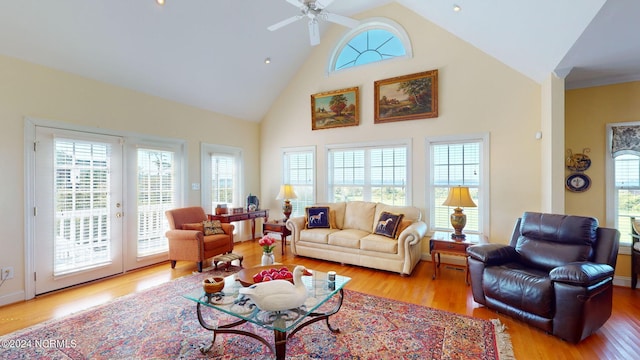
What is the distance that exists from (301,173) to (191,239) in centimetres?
268

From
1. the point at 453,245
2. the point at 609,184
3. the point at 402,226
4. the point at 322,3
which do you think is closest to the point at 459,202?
the point at 453,245

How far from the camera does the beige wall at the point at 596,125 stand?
11.4ft

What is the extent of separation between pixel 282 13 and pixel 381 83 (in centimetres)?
205

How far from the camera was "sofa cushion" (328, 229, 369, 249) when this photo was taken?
4.19m

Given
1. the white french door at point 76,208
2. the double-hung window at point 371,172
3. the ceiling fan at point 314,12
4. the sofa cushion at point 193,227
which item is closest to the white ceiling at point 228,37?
the white french door at point 76,208

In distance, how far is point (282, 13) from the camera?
14.6ft

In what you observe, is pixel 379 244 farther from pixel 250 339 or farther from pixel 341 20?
pixel 341 20

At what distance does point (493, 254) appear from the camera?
2816 millimetres

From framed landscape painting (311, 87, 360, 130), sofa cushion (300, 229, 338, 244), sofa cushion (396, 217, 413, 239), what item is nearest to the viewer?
sofa cushion (396, 217, 413, 239)

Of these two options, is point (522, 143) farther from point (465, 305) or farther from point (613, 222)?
point (465, 305)

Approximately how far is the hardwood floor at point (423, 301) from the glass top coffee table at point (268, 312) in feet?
3.87

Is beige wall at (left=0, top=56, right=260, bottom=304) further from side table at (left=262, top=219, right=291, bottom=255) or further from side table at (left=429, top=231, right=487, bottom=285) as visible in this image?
side table at (left=429, top=231, right=487, bottom=285)

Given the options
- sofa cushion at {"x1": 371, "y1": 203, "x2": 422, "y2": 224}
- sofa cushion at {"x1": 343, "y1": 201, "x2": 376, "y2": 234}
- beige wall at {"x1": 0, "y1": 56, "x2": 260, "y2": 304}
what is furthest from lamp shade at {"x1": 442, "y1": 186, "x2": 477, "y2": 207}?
beige wall at {"x1": 0, "y1": 56, "x2": 260, "y2": 304}

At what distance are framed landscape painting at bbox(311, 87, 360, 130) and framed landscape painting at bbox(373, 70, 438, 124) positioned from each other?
1.42 ft
